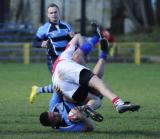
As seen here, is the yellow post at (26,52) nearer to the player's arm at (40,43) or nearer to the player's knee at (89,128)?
the player's arm at (40,43)

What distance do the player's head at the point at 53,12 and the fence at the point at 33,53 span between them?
17495 mm

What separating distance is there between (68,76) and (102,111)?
10.1 feet

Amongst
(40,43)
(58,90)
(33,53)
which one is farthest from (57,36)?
(33,53)

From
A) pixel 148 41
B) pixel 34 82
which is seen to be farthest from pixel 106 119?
pixel 148 41

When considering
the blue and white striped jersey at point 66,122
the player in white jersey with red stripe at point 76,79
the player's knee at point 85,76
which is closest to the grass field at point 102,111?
the blue and white striped jersey at point 66,122

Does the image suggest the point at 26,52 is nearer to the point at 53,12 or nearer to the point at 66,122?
the point at 53,12

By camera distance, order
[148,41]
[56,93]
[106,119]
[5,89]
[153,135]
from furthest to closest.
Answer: [148,41]
[5,89]
[106,119]
[56,93]
[153,135]

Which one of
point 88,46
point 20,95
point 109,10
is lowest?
point 109,10

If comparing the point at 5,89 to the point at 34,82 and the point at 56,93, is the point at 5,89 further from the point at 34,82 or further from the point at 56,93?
the point at 56,93

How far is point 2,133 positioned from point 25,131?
1.16ft

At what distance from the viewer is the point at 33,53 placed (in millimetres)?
31406

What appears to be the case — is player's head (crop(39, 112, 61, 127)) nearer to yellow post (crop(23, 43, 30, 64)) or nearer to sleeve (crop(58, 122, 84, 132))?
sleeve (crop(58, 122, 84, 132))

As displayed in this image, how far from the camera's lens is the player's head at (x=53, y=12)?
12575mm

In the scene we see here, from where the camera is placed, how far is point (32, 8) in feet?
153
